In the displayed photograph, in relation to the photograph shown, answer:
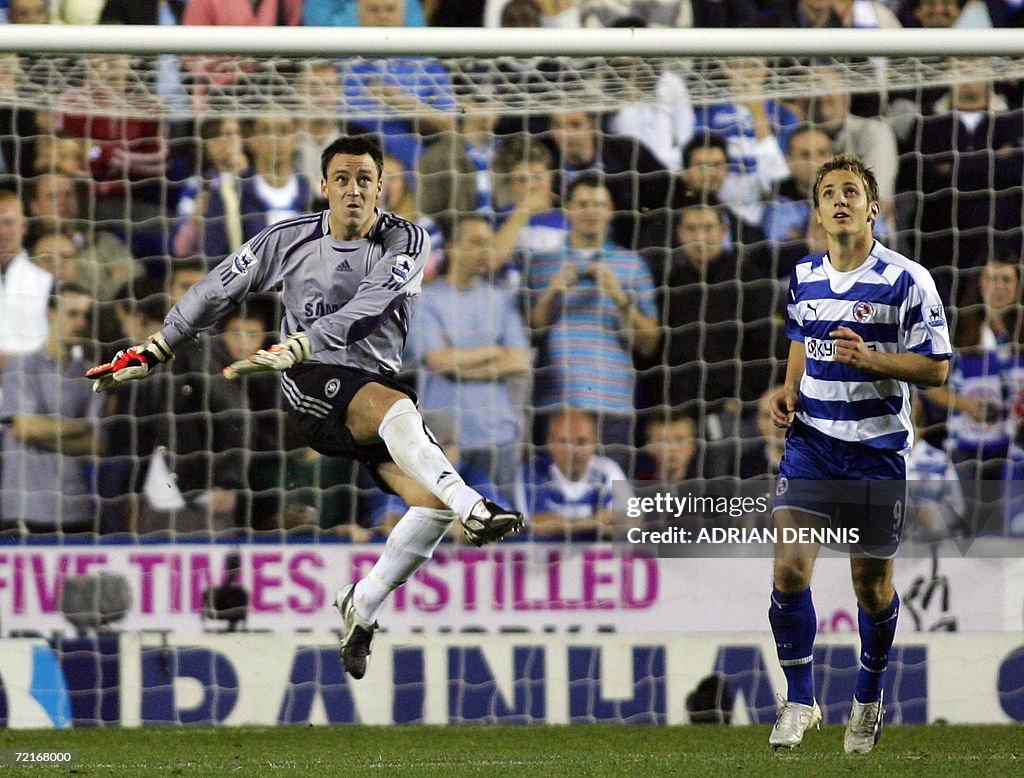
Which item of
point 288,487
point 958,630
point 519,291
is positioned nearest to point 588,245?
point 519,291

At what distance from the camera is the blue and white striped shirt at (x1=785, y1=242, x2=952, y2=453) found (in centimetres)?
519

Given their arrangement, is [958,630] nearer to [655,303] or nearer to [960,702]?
[960,702]

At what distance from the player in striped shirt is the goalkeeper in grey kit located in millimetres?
1199

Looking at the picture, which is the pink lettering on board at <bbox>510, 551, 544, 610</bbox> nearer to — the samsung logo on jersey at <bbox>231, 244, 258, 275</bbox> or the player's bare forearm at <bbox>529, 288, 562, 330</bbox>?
the player's bare forearm at <bbox>529, 288, 562, 330</bbox>

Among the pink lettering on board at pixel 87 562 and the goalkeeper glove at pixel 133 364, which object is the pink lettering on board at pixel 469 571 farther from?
the goalkeeper glove at pixel 133 364

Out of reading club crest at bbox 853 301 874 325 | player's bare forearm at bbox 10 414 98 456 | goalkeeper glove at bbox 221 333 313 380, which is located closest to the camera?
goalkeeper glove at bbox 221 333 313 380

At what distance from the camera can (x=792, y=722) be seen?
5.31 m

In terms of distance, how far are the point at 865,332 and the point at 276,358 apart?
194 centimetres

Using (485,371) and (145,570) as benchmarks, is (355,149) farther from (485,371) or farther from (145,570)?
(145,570)

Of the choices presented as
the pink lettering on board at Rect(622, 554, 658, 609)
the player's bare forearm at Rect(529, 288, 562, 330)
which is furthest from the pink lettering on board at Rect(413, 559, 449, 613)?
the player's bare forearm at Rect(529, 288, 562, 330)

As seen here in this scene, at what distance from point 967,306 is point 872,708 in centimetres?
231

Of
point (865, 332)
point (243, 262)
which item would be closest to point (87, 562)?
point (243, 262)

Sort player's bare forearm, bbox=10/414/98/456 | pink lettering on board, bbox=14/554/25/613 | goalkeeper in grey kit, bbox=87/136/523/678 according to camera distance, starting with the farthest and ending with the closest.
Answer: player's bare forearm, bbox=10/414/98/456, pink lettering on board, bbox=14/554/25/613, goalkeeper in grey kit, bbox=87/136/523/678

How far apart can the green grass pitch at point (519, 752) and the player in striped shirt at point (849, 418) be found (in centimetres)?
31
